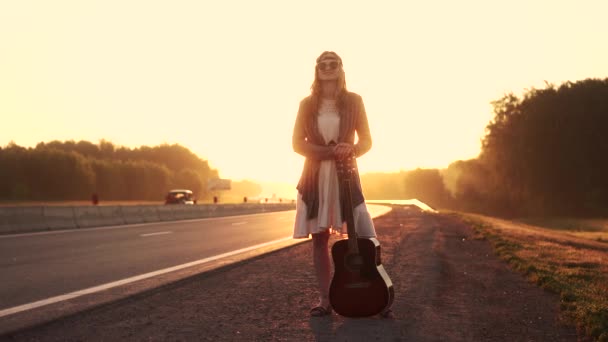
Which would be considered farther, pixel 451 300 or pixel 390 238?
pixel 390 238

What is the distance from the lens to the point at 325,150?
4.54m

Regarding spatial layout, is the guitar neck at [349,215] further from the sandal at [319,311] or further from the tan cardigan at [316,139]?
the sandal at [319,311]

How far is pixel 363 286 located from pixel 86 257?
256 inches

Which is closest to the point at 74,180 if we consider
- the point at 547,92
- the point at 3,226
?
the point at 547,92

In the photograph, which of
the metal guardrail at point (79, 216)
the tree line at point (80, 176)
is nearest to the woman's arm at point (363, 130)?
the metal guardrail at point (79, 216)

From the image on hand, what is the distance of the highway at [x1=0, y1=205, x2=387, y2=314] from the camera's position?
20.9 ft

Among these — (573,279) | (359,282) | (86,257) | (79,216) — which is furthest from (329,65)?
(79,216)

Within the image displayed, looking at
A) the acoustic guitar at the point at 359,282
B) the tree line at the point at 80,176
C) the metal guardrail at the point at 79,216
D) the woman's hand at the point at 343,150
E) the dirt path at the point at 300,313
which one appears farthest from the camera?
the tree line at the point at 80,176

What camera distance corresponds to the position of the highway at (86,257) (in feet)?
20.9

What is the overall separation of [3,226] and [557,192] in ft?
145

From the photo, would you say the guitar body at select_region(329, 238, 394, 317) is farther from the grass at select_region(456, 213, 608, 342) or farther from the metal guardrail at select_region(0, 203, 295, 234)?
the metal guardrail at select_region(0, 203, 295, 234)

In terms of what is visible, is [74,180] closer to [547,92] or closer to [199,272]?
[547,92]

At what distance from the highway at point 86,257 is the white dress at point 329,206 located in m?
2.83

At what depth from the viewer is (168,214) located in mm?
24969
